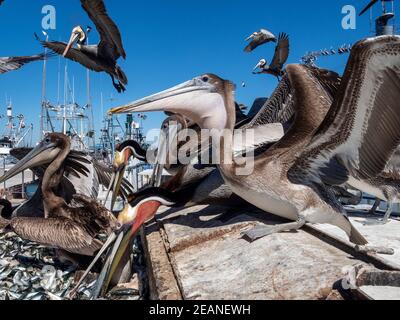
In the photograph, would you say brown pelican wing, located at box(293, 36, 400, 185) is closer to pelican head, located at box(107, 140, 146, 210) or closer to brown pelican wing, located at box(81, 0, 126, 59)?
pelican head, located at box(107, 140, 146, 210)

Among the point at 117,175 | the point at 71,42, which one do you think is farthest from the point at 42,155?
the point at 71,42

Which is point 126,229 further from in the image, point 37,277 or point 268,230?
point 37,277

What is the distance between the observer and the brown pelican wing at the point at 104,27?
7543 millimetres

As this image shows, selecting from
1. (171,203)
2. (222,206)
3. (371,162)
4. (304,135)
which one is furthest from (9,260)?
(371,162)

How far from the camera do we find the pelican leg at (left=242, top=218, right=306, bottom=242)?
8.81 ft

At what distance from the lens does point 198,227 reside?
339cm

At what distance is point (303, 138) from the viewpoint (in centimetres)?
308

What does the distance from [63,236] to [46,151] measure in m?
1.31

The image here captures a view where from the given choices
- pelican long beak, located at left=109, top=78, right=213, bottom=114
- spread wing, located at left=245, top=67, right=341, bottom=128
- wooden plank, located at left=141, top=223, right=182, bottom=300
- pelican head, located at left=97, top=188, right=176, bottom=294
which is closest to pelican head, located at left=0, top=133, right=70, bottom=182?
wooden plank, located at left=141, top=223, right=182, bottom=300

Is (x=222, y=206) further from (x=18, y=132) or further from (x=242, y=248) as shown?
(x=18, y=132)

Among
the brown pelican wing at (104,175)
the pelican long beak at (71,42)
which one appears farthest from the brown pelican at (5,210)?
the pelican long beak at (71,42)

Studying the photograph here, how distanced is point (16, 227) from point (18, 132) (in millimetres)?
48087
